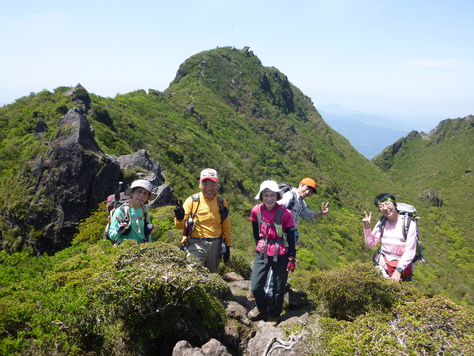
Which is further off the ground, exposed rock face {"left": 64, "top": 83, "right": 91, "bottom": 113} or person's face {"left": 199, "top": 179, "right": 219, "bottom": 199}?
exposed rock face {"left": 64, "top": 83, "right": 91, "bottom": 113}

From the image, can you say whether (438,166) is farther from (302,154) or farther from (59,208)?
(59,208)

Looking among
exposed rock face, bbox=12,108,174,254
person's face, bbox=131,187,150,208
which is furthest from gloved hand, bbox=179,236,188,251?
exposed rock face, bbox=12,108,174,254

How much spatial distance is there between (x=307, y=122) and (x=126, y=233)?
233 feet

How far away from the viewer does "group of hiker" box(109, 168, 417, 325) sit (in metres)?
4.66

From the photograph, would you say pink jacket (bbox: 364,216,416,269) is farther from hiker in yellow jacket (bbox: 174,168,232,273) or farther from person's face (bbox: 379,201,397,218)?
hiker in yellow jacket (bbox: 174,168,232,273)

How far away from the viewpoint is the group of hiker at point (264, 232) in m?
4.66

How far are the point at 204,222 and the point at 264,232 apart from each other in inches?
42.9

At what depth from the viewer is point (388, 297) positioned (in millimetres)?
4227

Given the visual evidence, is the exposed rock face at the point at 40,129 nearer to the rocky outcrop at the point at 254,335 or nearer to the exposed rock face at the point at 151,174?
the exposed rock face at the point at 151,174

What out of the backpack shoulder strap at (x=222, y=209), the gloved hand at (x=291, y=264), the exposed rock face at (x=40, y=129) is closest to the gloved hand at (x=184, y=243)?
the backpack shoulder strap at (x=222, y=209)

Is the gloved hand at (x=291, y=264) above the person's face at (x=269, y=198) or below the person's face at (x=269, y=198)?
below

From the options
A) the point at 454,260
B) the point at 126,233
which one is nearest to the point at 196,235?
the point at 126,233

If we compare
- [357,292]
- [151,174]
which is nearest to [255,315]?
[357,292]

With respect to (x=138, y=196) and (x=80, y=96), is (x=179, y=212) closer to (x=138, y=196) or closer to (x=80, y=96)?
(x=138, y=196)
